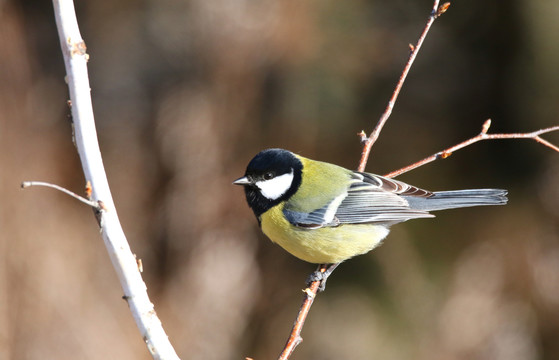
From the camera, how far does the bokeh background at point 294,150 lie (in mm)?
4992

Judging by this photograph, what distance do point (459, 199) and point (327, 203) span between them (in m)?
0.67

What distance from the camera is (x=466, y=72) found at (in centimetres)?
543

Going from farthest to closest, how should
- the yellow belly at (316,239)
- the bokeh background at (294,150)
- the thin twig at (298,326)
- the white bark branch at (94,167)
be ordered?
the bokeh background at (294,150) → the yellow belly at (316,239) → the thin twig at (298,326) → the white bark branch at (94,167)

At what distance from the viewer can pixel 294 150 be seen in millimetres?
5367

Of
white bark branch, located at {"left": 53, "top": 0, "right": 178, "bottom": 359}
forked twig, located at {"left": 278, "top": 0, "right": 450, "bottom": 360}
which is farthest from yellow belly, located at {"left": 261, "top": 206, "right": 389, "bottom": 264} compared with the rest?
white bark branch, located at {"left": 53, "top": 0, "right": 178, "bottom": 359}

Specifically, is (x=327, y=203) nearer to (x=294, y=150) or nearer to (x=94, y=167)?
(x=94, y=167)

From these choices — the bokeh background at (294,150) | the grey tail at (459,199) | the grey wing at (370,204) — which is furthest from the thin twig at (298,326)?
the bokeh background at (294,150)

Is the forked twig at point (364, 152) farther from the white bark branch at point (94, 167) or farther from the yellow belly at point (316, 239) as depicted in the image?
the white bark branch at point (94, 167)

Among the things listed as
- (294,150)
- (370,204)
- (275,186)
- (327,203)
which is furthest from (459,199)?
(294,150)

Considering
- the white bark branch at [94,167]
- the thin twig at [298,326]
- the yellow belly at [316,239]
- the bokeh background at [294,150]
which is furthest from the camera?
the bokeh background at [294,150]

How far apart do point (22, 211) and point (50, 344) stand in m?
1.14

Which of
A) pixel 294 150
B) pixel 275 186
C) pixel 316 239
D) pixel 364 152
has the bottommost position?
pixel 316 239

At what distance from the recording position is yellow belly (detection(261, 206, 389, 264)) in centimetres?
282

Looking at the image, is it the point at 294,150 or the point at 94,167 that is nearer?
the point at 94,167
